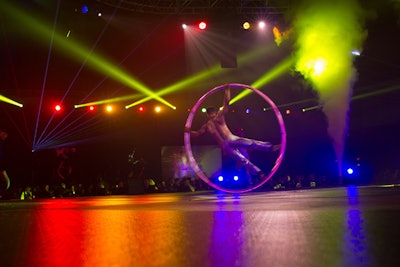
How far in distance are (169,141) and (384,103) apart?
781 cm

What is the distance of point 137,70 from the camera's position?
40.0ft

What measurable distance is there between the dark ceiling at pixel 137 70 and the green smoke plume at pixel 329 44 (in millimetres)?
343

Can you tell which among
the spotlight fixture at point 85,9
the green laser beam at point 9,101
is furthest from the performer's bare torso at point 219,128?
the green laser beam at point 9,101

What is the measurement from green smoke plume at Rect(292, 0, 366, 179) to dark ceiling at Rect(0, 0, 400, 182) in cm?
34

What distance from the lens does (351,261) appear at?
176 cm

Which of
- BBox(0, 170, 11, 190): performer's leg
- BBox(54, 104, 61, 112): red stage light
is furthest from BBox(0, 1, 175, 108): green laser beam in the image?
BBox(0, 170, 11, 190): performer's leg

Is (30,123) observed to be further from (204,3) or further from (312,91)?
(312,91)

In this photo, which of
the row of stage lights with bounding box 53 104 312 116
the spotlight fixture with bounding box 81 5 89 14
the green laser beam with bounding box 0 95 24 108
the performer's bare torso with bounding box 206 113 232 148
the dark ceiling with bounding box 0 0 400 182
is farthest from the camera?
the row of stage lights with bounding box 53 104 312 116

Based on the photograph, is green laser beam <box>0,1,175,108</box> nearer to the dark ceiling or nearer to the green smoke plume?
the dark ceiling

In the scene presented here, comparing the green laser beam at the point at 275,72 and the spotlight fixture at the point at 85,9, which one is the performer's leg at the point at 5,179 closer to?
the spotlight fixture at the point at 85,9

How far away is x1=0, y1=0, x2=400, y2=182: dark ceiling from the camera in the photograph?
→ 9.77m

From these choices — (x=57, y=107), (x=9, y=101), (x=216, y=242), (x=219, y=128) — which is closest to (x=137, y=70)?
(x=57, y=107)

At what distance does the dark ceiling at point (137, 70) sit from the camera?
32.0 ft

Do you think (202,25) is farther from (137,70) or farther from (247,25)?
(137,70)
